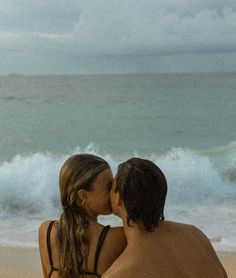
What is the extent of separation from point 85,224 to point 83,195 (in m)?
0.07

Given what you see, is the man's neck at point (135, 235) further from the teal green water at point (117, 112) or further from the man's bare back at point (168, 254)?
the teal green water at point (117, 112)

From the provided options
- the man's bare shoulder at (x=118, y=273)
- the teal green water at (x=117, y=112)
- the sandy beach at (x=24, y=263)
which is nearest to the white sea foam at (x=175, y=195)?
the sandy beach at (x=24, y=263)

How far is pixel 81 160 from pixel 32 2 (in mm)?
16575

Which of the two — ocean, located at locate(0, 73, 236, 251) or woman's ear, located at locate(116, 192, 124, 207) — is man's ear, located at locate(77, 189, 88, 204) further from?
ocean, located at locate(0, 73, 236, 251)

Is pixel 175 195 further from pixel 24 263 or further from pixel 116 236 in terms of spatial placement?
pixel 116 236

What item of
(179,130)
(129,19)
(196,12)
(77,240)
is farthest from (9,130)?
(77,240)

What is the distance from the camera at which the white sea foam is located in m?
5.48

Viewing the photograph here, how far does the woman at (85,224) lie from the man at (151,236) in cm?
4

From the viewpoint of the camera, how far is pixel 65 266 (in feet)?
5.15

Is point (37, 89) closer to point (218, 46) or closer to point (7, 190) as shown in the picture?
point (218, 46)

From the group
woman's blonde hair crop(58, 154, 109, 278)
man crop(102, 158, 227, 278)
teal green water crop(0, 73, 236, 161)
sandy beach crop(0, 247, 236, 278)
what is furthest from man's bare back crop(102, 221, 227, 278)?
teal green water crop(0, 73, 236, 161)

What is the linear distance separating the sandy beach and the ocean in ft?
0.83

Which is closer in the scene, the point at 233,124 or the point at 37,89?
the point at 233,124

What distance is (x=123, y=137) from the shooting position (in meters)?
13.9
